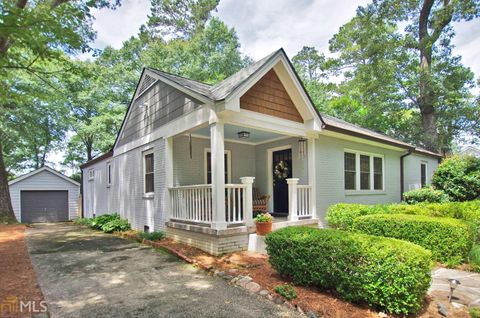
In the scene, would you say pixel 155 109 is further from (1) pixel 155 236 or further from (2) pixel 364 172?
(2) pixel 364 172

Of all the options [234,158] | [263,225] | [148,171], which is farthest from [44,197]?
[263,225]

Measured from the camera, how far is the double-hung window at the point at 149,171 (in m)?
9.40

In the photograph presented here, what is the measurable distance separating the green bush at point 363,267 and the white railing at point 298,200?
334 centimetres

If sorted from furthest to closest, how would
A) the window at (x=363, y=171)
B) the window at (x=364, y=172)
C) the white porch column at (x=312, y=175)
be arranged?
the window at (x=364, y=172)
the window at (x=363, y=171)
the white porch column at (x=312, y=175)

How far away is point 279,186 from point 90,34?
1060cm

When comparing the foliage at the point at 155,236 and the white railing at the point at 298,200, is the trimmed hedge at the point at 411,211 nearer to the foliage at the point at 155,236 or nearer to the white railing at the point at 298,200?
the white railing at the point at 298,200

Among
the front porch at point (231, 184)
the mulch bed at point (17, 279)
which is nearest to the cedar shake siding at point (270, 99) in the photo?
the front porch at point (231, 184)

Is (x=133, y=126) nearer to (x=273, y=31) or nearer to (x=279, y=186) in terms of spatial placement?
(x=279, y=186)

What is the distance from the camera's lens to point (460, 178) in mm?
10695

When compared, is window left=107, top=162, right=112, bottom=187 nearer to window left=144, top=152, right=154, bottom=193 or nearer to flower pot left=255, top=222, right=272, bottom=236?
window left=144, top=152, right=154, bottom=193

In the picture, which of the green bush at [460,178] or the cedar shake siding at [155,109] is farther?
the green bush at [460,178]

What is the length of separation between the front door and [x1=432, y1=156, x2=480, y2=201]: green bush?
6.72 meters

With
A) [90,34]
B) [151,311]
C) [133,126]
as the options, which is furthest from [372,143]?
[90,34]

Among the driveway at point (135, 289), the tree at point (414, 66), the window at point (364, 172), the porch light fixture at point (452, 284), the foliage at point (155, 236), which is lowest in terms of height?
the foliage at point (155, 236)
